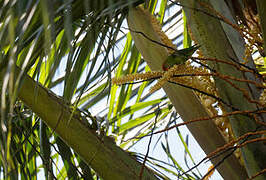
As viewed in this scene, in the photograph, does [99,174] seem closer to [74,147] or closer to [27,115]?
[74,147]

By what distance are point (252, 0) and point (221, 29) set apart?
0.65ft

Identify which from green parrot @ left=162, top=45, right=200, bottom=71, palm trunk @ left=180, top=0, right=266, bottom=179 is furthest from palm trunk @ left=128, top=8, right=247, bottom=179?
green parrot @ left=162, top=45, right=200, bottom=71

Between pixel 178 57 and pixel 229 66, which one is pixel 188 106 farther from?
pixel 178 57

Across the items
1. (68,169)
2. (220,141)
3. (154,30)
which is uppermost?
(154,30)

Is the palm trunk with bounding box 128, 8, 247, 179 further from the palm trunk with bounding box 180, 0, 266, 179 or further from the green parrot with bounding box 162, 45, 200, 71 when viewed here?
the green parrot with bounding box 162, 45, 200, 71

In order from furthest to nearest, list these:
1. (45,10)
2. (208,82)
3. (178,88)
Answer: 1. (178,88)
2. (208,82)
3. (45,10)

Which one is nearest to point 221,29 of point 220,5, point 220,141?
point 220,5

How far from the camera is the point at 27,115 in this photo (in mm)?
909

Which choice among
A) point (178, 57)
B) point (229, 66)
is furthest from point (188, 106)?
point (178, 57)

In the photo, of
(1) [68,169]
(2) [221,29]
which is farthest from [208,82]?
(1) [68,169]

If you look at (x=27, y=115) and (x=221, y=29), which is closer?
(x=221, y=29)

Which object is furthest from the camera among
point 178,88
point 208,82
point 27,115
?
point 27,115

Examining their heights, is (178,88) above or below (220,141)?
above

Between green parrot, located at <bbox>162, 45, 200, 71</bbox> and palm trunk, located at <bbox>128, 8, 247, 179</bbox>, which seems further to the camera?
palm trunk, located at <bbox>128, 8, 247, 179</bbox>
